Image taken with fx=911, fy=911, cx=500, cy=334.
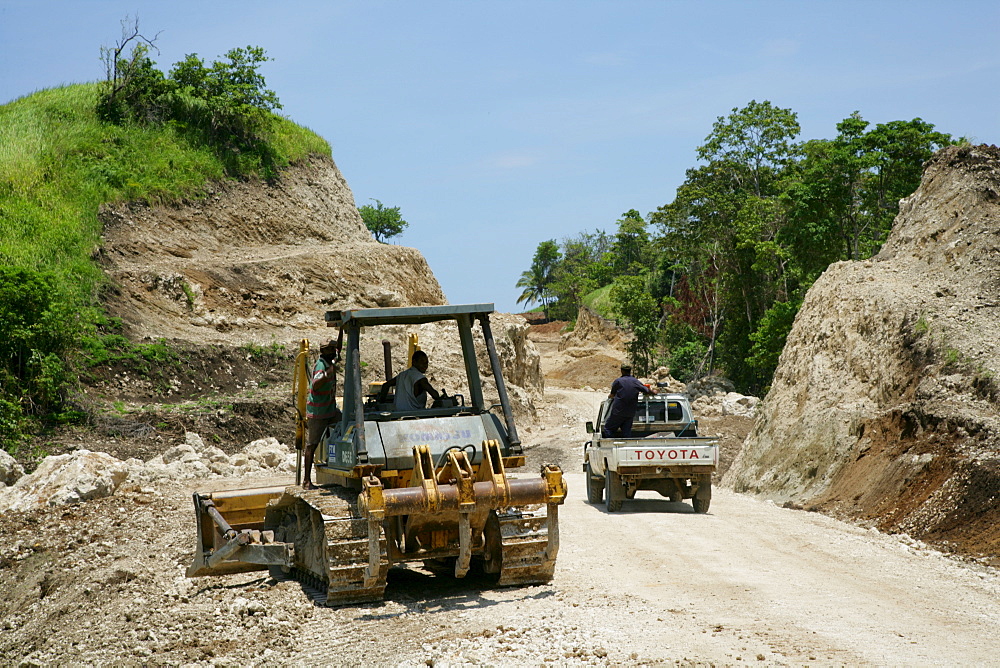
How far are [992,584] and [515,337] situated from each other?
30.7 metres

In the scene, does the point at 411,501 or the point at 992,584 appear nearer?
the point at 411,501

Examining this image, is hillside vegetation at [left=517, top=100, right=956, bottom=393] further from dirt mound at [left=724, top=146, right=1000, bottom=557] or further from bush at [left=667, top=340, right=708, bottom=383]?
dirt mound at [left=724, top=146, right=1000, bottom=557]

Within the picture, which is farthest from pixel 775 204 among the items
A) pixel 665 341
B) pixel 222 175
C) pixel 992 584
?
pixel 992 584

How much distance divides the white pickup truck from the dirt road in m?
1.41

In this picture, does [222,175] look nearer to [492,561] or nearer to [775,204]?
[775,204]

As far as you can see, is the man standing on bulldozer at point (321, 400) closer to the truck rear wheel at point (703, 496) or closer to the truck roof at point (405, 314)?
the truck roof at point (405, 314)

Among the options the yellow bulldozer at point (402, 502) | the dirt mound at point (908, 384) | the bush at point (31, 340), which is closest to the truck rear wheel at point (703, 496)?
the dirt mound at point (908, 384)

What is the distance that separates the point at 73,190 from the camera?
107ft

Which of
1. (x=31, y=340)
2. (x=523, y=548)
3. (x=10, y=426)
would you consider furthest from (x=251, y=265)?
(x=523, y=548)

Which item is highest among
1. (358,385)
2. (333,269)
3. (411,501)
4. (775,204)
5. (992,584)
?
(775,204)

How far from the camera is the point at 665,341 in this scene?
186 feet

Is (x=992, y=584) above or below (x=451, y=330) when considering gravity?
below

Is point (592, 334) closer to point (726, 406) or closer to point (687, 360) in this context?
point (687, 360)

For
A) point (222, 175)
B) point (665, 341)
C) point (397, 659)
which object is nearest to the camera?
point (397, 659)
